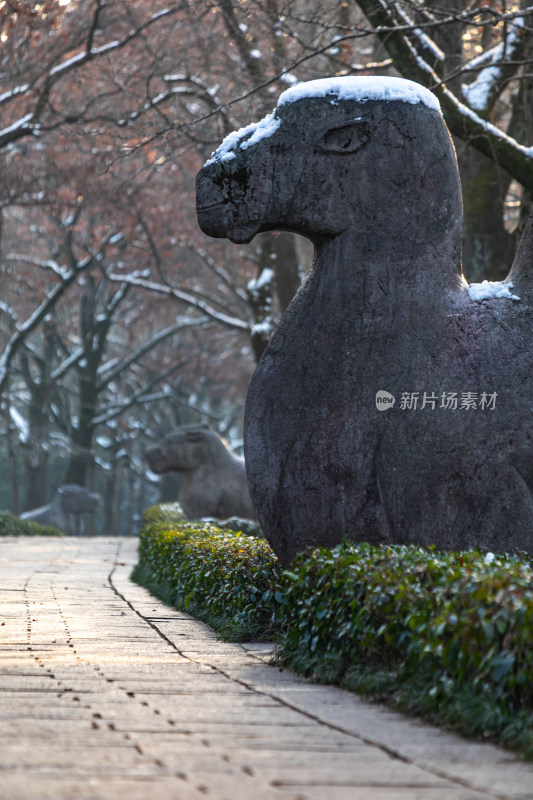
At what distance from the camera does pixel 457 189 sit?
6965 millimetres

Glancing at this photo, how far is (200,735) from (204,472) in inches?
556

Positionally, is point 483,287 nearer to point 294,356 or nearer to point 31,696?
point 294,356

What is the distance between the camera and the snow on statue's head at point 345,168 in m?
6.74

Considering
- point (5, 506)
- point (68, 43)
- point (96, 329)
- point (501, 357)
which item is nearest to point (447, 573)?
point (501, 357)

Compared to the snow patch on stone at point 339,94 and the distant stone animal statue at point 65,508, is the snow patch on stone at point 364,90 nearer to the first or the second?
the snow patch on stone at point 339,94

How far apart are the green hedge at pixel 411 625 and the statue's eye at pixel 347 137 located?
8.39 ft

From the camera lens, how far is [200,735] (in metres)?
3.95

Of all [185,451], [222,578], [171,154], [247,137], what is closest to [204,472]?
[185,451]

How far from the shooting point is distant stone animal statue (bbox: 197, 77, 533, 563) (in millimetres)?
6387

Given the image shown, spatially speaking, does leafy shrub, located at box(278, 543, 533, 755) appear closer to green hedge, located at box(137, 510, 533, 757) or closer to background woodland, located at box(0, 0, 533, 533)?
green hedge, located at box(137, 510, 533, 757)

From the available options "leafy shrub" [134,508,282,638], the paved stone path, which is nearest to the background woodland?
"leafy shrub" [134,508,282,638]

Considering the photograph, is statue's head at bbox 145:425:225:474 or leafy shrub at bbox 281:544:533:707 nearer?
leafy shrub at bbox 281:544:533:707

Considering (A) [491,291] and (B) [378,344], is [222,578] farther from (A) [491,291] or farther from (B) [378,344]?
(A) [491,291]

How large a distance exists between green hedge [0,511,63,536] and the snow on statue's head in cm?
1707
